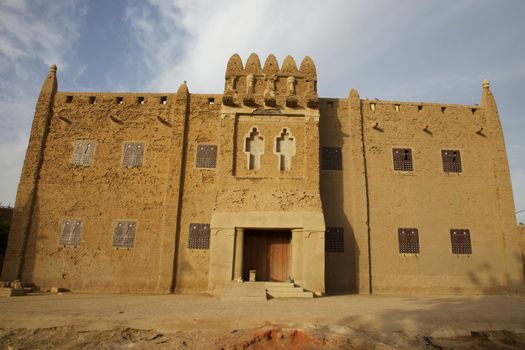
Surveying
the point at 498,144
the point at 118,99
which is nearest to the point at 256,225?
the point at 118,99

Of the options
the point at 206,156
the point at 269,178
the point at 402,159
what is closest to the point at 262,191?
the point at 269,178

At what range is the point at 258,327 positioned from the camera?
25.0 feet

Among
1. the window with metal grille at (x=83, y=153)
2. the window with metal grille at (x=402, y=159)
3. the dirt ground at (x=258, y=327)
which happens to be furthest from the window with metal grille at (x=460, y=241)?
the window with metal grille at (x=83, y=153)

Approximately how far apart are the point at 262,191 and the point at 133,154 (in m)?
6.15

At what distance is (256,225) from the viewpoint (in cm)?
1327

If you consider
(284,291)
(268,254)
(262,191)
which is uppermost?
(262,191)

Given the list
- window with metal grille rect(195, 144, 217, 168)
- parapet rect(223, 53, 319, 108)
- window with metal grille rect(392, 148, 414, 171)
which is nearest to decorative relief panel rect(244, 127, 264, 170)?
parapet rect(223, 53, 319, 108)

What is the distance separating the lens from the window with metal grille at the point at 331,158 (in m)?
15.6

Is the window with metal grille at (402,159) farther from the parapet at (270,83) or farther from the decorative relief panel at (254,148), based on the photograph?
the decorative relief panel at (254,148)

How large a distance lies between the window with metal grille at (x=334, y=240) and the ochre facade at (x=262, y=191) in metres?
0.04

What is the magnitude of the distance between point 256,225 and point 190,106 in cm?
647

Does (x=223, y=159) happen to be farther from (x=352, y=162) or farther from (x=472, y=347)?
(x=472, y=347)

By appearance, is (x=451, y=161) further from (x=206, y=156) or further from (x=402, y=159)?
(x=206, y=156)

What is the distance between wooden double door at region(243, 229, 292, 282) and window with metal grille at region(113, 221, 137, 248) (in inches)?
189
